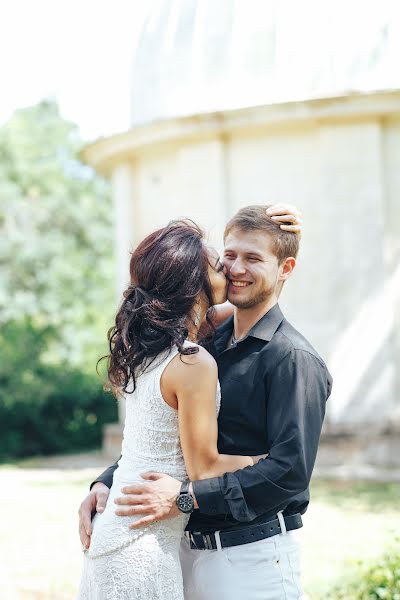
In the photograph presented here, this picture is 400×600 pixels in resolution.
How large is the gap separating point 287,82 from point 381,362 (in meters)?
4.27

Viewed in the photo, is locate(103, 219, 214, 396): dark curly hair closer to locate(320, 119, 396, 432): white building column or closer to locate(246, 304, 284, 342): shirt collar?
locate(246, 304, 284, 342): shirt collar

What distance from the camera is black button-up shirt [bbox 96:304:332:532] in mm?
3047

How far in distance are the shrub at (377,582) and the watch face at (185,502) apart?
2334mm

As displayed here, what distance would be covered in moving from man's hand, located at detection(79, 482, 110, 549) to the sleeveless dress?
8cm

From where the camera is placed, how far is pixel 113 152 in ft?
48.0

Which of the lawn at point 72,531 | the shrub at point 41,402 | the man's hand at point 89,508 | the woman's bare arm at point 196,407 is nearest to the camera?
the woman's bare arm at point 196,407

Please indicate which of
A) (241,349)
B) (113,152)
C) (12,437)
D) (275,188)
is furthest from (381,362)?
(241,349)

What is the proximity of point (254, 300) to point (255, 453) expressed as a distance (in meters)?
0.61

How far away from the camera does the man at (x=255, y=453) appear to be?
305 cm

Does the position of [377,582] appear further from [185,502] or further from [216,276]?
[216,276]

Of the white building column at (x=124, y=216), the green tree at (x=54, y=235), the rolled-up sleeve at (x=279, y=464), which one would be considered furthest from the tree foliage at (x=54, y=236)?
the rolled-up sleeve at (x=279, y=464)

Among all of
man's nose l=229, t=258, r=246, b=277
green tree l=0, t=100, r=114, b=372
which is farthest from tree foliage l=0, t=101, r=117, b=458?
man's nose l=229, t=258, r=246, b=277

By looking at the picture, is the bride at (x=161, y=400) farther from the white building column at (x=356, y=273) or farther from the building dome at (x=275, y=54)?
the building dome at (x=275, y=54)

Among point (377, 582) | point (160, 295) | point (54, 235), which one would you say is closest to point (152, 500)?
point (160, 295)
